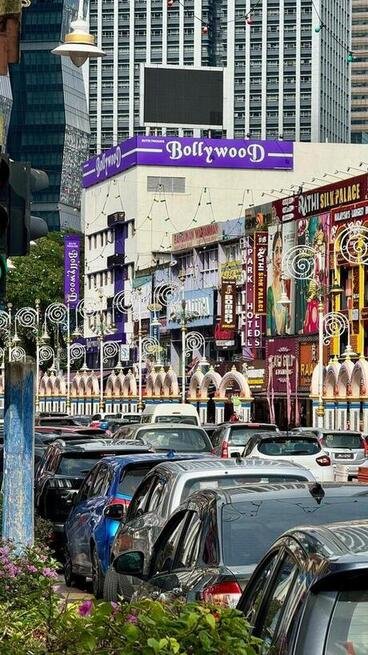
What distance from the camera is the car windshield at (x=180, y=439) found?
32.0 m

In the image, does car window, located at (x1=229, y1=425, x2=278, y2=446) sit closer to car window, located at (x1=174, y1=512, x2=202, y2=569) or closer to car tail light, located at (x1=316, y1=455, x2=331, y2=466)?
car tail light, located at (x1=316, y1=455, x2=331, y2=466)

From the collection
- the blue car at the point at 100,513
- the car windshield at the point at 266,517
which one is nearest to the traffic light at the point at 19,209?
the car windshield at the point at 266,517

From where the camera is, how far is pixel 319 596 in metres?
6.24

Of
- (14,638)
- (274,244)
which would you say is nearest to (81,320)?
(274,244)

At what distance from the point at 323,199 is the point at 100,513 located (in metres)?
75.0

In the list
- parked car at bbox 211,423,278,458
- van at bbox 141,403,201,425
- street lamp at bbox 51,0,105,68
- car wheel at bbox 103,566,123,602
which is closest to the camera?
car wheel at bbox 103,566,123,602

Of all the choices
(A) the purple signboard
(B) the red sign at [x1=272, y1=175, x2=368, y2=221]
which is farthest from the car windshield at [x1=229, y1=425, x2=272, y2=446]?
(A) the purple signboard

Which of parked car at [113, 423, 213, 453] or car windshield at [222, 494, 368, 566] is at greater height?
parked car at [113, 423, 213, 453]

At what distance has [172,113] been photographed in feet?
481

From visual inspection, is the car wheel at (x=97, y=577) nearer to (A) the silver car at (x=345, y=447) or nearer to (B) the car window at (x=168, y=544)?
(B) the car window at (x=168, y=544)

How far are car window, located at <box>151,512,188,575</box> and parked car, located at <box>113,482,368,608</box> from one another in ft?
0.04

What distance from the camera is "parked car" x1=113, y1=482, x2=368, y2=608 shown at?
10.6m

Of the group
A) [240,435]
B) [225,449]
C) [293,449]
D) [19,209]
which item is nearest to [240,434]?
[240,435]

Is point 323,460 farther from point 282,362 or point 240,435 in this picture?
point 282,362
